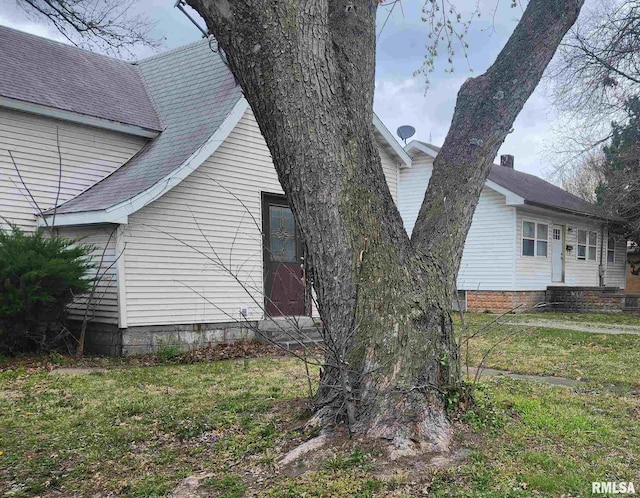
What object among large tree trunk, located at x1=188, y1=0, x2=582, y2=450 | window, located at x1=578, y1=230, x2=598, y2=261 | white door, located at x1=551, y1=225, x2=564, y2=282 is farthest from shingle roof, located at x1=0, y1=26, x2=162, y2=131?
window, located at x1=578, y1=230, x2=598, y2=261

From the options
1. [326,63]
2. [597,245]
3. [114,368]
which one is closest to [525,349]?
[114,368]

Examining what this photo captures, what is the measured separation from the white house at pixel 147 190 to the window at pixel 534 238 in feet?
30.6

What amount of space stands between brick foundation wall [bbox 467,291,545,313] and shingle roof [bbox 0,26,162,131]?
11.4 m

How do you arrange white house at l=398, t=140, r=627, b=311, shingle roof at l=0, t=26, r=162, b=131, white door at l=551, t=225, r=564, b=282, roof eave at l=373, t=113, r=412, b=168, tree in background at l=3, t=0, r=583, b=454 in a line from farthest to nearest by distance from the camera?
1. white door at l=551, t=225, r=564, b=282
2. white house at l=398, t=140, r=627, b=311
3. roof eave at l=373, t=113, r=412, b=168
4. shingle roof at l=0, t=26, r=162, b=131
5. tree in background at l=3, t=0, r=583, b=454

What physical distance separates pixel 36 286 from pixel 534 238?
14720 millimetres

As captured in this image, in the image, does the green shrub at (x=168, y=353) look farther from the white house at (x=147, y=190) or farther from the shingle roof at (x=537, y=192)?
the shingle roof at (x=537, y=192)

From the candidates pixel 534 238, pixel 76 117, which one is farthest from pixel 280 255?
pixel 534 238

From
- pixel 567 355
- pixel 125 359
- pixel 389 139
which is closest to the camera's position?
pixel 125 359

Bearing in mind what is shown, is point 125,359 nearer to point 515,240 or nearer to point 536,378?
point 536,378

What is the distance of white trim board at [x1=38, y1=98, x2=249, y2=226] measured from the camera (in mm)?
7671

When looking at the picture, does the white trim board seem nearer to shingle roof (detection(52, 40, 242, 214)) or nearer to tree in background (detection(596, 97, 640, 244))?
shingle roof (detection(52, 40, 242, 214))

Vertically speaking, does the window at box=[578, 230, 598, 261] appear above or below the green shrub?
above

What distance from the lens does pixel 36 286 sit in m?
7.27

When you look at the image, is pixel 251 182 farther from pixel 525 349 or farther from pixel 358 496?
pixel 358 496
